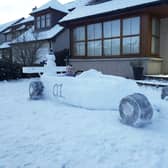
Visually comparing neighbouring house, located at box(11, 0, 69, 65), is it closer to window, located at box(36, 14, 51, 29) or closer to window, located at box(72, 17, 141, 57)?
window, located at box(36, 14, 51, 29)

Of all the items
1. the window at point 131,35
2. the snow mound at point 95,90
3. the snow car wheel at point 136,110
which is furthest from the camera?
the window at point 131,35

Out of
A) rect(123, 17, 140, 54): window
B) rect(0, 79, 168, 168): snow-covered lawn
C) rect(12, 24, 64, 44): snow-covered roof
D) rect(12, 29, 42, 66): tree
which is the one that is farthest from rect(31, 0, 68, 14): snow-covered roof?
rect(0, 79, 168, 168): snow-covered lawn

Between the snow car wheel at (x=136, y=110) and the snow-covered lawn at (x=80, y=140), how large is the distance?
0.14m

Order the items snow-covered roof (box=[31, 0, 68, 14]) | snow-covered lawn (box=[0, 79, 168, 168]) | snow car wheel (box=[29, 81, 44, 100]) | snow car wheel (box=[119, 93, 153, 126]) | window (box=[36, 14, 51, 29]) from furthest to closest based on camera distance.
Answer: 1. window (box=[36, 14, 51, 29])
2. snow-covered roof (box=[31, 0, 68, 14])
3. snow car wheel (box=[29, 81, 44, 100])
4. snow car wheel (box=[119, 93, 153, 126])
5. snow-covered lawn (box=[0, 79, 168, 168])

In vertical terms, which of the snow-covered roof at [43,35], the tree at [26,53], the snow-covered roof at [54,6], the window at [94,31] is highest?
the snow-covered roof at [54,6]

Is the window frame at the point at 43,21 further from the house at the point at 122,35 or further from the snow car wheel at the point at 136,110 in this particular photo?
the snow car wheel at the point at 136,110

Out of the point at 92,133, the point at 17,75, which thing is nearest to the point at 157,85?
the point at 92,133

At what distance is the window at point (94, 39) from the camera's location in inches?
440

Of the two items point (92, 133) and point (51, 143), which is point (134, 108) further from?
point (51, 143)

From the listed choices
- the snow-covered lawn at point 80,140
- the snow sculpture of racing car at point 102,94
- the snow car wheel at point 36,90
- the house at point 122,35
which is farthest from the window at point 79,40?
the snow-covered lawn at point 80,140

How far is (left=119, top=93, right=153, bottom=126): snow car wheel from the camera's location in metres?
3.35

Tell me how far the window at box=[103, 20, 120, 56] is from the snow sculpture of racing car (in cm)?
545

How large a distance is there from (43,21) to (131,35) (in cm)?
1102

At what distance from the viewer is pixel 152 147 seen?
273 centimetres
